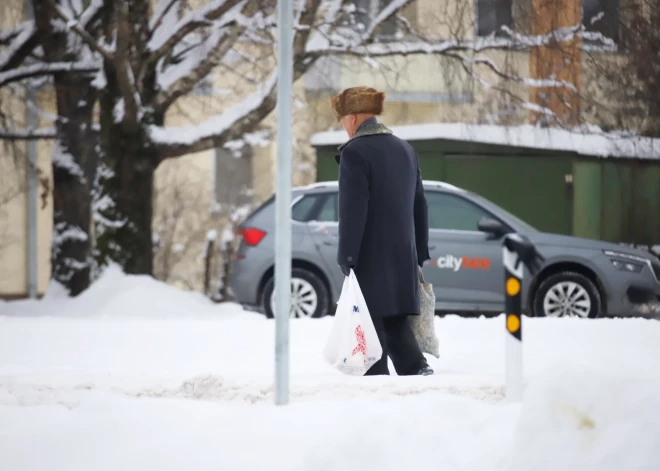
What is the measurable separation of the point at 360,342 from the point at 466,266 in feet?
19.5

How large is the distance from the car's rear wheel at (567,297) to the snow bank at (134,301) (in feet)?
11.5

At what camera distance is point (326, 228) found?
39.9 ft

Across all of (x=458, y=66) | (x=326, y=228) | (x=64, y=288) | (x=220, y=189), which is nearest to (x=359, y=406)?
(x=326, y=228)

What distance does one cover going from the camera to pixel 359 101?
6621 mm

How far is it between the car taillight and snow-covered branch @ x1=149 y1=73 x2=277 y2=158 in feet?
7.56

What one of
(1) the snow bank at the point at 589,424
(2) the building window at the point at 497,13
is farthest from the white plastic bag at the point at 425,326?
(2) the building window at the point at 497,13

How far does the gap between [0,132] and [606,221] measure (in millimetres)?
8904

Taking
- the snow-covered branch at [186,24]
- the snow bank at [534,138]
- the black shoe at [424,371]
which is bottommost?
the black shoe at [424,371]

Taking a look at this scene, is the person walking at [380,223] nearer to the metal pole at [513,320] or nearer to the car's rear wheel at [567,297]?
the metal pole at [513,320]

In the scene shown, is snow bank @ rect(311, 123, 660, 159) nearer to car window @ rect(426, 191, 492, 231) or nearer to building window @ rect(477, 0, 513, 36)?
building window @ rect(477, 0, 513, 36)

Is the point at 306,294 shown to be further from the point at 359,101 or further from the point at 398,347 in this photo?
the point at 359,101

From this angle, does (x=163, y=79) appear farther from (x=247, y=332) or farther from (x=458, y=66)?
(x=247, y=332)

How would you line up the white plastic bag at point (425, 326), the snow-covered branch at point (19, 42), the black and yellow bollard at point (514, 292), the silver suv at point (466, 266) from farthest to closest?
the snow-covered branch at point (19, 42)
the silver suv at point (466, 266)
the white plastic bag at point (425, 326)
the black and yellow bollard at point (514, 292)

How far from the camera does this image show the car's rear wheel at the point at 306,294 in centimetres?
1216
